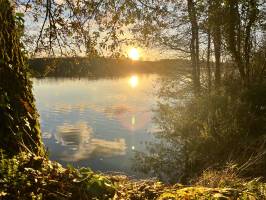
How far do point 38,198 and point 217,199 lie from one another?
83.4 inches

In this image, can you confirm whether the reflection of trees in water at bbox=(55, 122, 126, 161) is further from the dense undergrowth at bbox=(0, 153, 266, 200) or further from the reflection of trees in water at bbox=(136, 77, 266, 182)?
the dense undergrowth at bbox=(0, 153, 266, 200)

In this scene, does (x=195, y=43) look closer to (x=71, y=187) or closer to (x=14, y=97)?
(x=14, y=97)

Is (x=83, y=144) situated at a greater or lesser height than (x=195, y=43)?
lesser

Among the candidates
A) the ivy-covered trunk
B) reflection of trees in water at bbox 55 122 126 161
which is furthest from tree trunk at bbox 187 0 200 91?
the ivy-covered trunk

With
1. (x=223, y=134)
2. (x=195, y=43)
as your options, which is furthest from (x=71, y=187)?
(x=195, y=43)

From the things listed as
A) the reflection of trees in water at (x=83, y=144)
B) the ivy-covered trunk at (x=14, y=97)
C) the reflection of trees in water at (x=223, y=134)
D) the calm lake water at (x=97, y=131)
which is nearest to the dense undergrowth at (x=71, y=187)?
the ivy-covered trunk at (x=14, y=97)

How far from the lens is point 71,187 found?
5.36 meters

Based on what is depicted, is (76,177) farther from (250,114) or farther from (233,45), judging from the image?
(233,45)

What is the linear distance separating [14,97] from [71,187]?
160cm

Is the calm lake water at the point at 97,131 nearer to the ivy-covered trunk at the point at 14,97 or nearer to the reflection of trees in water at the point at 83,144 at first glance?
the reflection of trees in water at the point at 83,144

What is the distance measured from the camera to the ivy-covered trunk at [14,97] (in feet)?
19.0

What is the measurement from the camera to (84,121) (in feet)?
140

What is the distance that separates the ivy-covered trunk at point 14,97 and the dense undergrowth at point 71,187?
29 centimetres

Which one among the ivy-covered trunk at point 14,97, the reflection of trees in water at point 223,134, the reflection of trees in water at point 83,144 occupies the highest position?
the ivy-covered trunk at point 14,97
